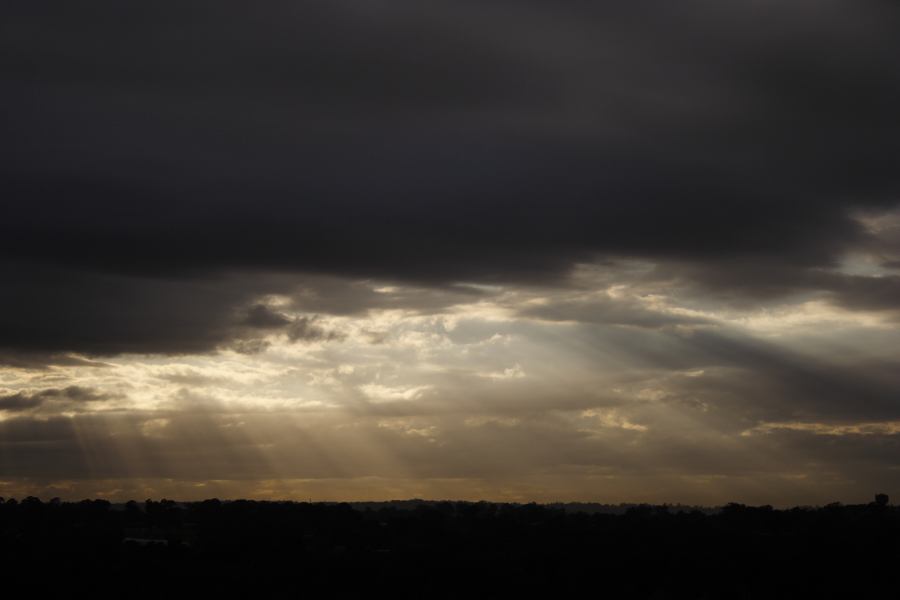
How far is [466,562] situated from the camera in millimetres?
119375

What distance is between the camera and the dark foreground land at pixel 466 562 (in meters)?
109

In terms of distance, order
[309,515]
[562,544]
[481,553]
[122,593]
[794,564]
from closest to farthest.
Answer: [122,593], [794,564], [481,553], [562,544], [309,515]

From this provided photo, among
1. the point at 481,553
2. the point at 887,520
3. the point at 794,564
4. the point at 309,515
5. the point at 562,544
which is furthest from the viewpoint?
the point at 309,515

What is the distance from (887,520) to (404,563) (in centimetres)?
8023

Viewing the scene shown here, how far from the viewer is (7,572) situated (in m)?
110

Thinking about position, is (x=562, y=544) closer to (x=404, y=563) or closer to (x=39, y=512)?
(x=404, y=563)

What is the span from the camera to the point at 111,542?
133500 millimetres

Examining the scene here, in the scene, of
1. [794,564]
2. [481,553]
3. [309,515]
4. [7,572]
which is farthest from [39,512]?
[794,564]

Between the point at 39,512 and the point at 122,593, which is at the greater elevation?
the point at 39,512

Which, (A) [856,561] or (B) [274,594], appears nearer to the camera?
(B) [274,594]

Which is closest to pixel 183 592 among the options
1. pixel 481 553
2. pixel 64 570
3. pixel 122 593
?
pixel 122 593

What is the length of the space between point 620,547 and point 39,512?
351 feet

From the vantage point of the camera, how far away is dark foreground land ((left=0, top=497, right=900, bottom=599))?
108938mm

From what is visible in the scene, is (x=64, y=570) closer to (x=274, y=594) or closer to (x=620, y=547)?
(x=274, y=594)
